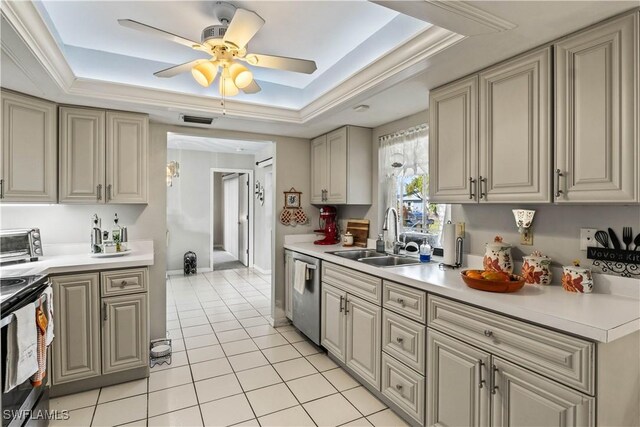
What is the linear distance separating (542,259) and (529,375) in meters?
0.72

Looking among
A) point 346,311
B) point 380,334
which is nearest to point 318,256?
point 346,311

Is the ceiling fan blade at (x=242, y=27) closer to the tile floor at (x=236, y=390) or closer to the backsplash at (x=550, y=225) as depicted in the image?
the backsplash at (x=550, y=225)

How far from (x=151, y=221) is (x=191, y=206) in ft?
11.0

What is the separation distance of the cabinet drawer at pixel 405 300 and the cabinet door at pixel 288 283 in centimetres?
154

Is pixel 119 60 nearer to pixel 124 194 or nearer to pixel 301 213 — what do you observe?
pixel 124 194

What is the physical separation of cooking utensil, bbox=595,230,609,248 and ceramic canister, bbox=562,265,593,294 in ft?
0.51

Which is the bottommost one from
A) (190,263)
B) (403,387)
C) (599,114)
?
(403,387)

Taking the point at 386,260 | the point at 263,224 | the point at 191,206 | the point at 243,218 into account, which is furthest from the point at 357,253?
the point at 243,218

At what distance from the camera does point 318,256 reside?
122 inches

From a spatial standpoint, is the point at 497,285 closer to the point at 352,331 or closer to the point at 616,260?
the point at 616,260

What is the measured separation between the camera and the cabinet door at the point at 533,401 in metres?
1.28

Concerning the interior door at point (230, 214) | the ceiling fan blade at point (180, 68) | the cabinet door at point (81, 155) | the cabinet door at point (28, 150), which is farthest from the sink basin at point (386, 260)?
the interior door at point (230, 214)

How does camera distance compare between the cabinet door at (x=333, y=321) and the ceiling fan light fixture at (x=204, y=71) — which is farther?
the cabinet door at (x=333, y=321)

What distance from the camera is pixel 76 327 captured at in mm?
2445
